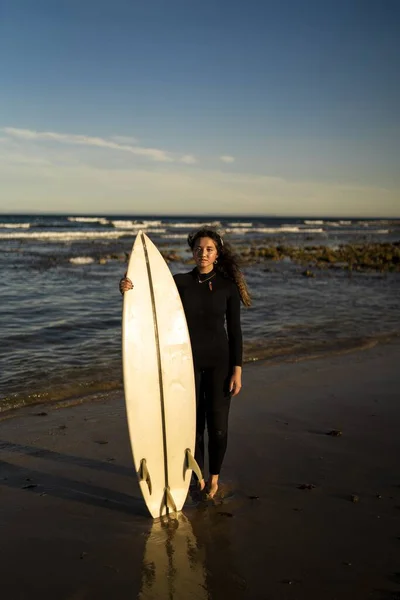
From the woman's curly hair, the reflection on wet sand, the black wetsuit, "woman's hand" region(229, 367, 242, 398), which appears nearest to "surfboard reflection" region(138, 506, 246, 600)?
the reflection on wet sand

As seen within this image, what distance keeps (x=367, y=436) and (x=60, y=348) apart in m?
4.55

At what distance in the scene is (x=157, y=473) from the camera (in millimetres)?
3467

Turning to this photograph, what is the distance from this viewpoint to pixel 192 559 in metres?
2.93

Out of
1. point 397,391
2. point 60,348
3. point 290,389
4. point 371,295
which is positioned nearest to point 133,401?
point 290,389

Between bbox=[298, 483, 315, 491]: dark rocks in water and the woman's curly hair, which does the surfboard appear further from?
bbox=[298, 483, 315, 491]: dark rocks in water

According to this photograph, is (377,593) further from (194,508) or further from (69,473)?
(69,473)

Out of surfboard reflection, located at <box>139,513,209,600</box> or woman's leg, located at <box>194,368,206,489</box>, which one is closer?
surfboard reflection, located at <box>139,513,209,600</box>

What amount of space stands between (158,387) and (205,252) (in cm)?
98

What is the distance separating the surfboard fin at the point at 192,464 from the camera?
348 cm

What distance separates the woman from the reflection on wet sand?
34 centimetres

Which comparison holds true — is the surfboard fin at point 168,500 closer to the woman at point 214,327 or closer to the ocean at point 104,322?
the woman at point 214,327

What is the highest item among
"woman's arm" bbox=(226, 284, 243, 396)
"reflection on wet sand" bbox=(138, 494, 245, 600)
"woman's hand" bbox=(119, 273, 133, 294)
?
Result: "woman's hand" bbox=(119, 273, 133, 294)

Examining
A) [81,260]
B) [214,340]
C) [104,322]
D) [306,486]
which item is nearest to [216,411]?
[214,340]

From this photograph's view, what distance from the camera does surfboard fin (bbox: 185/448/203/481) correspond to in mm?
3484
